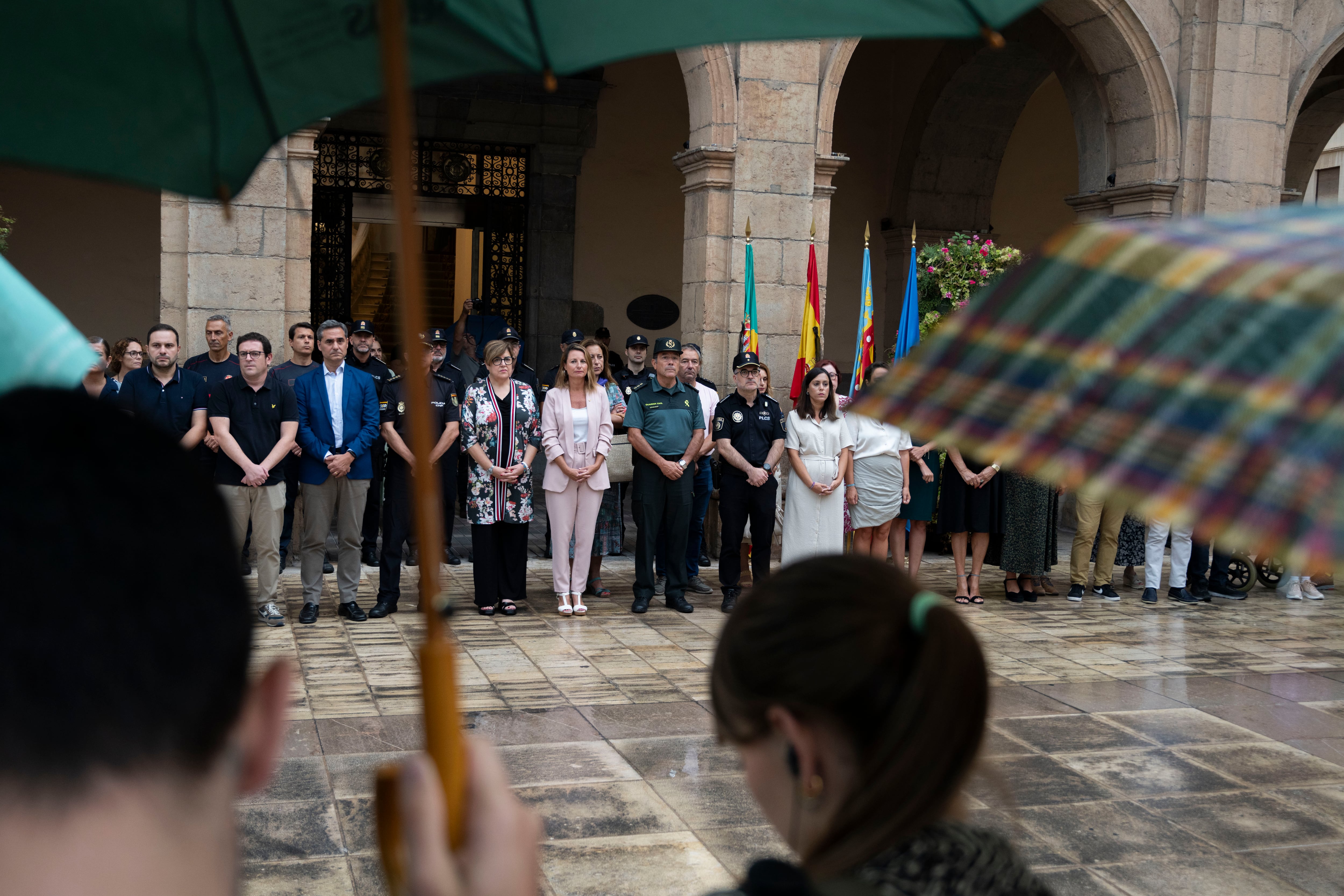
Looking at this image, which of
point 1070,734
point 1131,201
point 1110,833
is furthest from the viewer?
point 1131,201

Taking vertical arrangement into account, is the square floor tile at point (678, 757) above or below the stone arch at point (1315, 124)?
below

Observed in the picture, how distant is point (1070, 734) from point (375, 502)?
21.5 feet

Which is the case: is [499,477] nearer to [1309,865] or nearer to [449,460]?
[449,460]

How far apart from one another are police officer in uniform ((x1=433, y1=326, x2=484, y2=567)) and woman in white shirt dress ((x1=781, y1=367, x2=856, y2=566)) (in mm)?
2639

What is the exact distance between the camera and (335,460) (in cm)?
820

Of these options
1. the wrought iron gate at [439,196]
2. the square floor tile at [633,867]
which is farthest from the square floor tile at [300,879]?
the wrought iron gate at [439,196]

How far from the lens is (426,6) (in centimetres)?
189

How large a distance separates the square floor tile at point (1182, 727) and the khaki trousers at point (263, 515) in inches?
205

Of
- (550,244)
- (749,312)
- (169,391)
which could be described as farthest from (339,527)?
(550,244)

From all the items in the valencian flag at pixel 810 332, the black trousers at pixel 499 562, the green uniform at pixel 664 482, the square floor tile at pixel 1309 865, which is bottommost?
the square floor tile at pixel 1309 865

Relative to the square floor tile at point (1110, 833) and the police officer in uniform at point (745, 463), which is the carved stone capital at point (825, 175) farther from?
the square floor tile at point (1110, 833)

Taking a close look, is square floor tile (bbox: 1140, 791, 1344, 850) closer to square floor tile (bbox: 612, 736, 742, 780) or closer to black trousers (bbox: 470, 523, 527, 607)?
square floor tile (bbox: 612, 736, 742, 780)

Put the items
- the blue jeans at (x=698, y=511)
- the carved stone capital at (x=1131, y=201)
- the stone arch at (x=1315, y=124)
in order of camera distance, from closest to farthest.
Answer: the blue jeans at (x=698, y=511) < the carved stone capital at (x=1131, y=201) < the stone arch at (x=1315, y=124)

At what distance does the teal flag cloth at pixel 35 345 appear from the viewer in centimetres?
152
